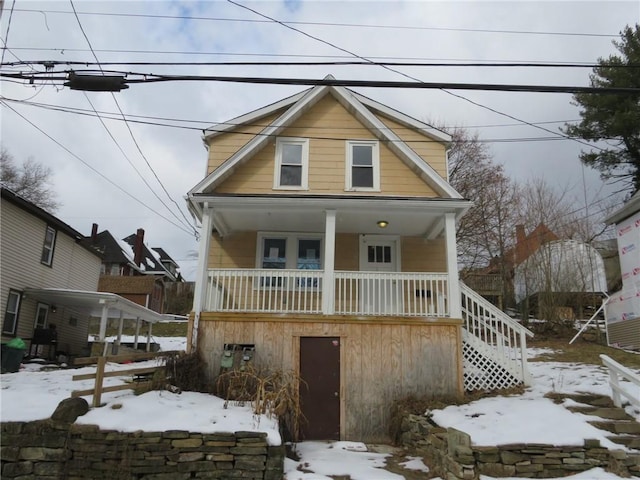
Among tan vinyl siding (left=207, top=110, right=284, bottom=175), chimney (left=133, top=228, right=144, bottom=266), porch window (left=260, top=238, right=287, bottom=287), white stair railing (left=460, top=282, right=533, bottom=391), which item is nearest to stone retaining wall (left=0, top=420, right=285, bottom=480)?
white stair railing (left=460, top=282, right=533, bottom=391)

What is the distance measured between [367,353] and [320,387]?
3.98ft

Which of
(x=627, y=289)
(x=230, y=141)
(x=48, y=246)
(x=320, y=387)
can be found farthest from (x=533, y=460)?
(x=48, y=246)

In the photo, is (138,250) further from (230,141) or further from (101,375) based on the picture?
A: (101,375)

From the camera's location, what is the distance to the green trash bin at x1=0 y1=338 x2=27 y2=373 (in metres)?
11.4

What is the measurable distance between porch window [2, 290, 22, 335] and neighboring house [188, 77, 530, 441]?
7.61 meters

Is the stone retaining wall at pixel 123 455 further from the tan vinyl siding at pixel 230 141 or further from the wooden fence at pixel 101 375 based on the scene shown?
the tan vinyl siding at pixel 230 141

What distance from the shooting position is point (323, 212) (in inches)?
430

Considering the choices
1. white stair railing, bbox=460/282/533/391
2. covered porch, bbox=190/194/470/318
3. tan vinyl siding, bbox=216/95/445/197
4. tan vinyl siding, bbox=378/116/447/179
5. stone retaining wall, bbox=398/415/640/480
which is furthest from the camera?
tan vinyl siding, bbox=378/116/447/179

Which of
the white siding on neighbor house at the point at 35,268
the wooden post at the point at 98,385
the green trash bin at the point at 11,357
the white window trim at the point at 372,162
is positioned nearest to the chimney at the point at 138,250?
the white siding on neighbor house at the point at 35,268

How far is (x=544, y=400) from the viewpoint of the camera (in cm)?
802

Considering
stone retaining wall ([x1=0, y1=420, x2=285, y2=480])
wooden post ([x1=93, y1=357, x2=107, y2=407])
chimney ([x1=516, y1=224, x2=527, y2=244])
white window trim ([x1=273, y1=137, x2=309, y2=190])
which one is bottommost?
stone retaining wall ([x1=0, y1=420, x2=285, y2=480])

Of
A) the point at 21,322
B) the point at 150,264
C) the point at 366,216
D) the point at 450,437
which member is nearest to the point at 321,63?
the point at 366,216

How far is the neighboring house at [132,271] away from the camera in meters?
32.2

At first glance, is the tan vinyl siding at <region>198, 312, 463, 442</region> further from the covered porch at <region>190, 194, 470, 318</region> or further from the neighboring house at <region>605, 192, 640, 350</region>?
the neighboring house at <region>605, 192, 640, 350</region>
